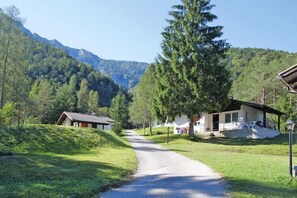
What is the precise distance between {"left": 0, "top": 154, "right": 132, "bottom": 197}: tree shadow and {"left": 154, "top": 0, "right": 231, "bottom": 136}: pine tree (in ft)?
64.7

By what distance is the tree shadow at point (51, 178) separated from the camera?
9.15 meters

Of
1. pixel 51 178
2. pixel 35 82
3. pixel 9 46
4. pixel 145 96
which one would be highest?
pixel 35 82

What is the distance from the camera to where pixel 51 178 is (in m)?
11.8

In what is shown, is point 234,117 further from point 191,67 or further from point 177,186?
point 177,186

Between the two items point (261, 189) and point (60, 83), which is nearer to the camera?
point (261, 189)

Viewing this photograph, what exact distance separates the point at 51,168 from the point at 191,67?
23.9 m

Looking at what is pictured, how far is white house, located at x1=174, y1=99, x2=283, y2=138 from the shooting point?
3594 cm

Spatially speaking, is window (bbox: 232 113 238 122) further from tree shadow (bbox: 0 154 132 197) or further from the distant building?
the distant building

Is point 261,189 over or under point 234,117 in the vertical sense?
under

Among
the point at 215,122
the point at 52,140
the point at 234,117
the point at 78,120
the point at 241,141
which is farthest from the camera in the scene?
the point at 78,120

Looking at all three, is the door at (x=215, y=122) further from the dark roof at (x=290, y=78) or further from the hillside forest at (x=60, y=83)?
the dark roof at (x=290, y=78)

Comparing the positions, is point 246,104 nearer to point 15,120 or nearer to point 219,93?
point 219,93

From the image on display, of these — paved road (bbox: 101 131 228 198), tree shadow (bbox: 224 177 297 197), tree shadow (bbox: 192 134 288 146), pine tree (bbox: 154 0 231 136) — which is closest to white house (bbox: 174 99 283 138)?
tree shadow (bbox: 192 134 288 146)

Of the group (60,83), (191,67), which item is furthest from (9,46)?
(60,83)
